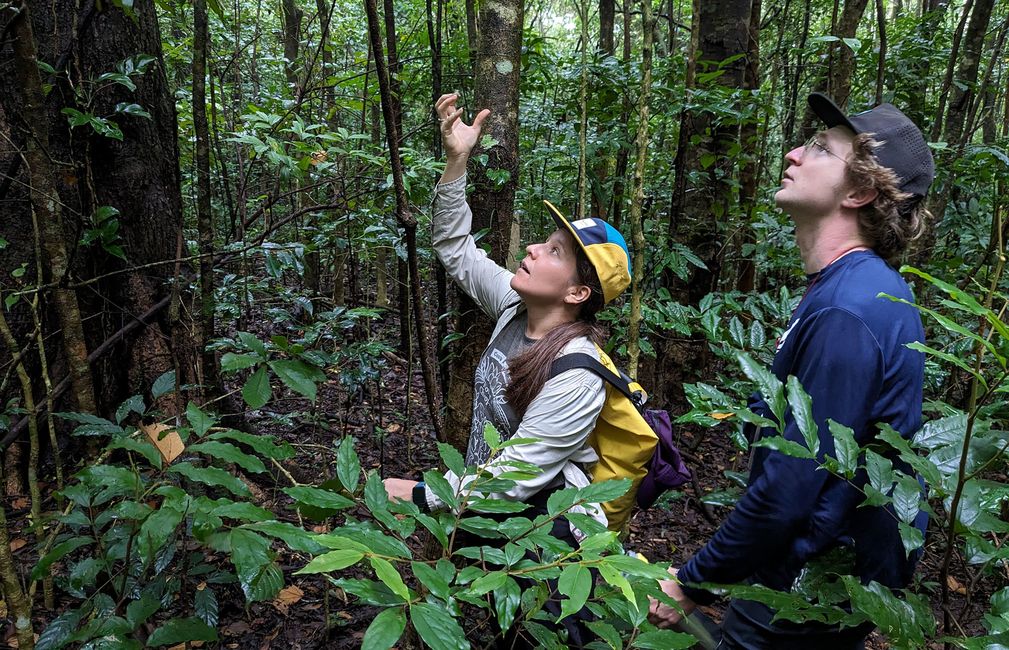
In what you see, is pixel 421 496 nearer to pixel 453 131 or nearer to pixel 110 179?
pixel 453 131

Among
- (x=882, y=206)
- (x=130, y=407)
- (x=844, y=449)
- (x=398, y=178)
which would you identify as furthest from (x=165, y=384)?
(x=882, y=206)

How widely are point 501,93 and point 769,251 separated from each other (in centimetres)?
269

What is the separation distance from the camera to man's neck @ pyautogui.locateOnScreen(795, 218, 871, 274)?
1696mm

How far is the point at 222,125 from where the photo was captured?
505 centimetres

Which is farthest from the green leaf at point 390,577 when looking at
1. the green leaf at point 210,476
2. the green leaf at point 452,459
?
the green leaf at point 210,476

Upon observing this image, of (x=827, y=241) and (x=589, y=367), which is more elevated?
(x=827, y=241)

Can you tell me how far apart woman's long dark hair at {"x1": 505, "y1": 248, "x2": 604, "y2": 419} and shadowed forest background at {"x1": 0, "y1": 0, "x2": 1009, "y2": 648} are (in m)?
0.41

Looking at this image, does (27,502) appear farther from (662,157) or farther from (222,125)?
(662,157)

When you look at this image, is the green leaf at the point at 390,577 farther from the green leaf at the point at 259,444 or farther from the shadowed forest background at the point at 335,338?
the green leaf at the point at 259,444

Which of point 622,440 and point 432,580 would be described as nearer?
point 432,580

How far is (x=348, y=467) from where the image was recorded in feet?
4.02

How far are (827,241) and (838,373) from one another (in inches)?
20.2

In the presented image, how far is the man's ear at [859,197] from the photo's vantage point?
1.65m

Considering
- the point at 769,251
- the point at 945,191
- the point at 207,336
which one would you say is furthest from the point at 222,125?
the point at 945,191
